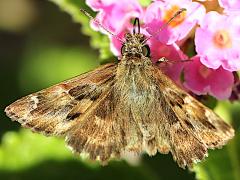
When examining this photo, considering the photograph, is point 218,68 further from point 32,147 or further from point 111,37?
point 32,147

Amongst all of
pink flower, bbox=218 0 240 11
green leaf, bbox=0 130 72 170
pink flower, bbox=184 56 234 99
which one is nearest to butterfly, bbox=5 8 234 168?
pink flower, bbox=184 56 234 99

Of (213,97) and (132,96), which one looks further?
(213,97)

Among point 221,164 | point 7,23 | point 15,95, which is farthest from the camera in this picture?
point 7,23

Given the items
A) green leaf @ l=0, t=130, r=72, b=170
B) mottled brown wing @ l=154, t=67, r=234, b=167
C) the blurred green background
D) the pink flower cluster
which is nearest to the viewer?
mottled brown wing @ l=154, t=67, r=234, b=167

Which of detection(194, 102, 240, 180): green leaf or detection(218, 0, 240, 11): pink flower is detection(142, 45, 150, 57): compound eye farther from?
detection(194, 102, 240, 180): green leaf

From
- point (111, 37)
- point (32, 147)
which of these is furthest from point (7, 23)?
point (111, 37)

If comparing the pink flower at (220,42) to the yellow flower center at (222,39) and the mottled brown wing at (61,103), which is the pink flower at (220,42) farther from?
the mottled brown wing at (61,103)

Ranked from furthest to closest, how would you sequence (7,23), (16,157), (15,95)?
1. (7,23)
2. (15,95)
3. (16,157)

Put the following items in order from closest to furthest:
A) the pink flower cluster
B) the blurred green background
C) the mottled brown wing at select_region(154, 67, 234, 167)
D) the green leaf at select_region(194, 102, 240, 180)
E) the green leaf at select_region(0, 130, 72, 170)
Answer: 1. the mottled brown wing at select_region(154, 67, 234, 167)
2. the pink flower cluster
3. the green leaf at select_region(194, 102, 240, 180)
4. the blurred green background
5. the green leaf at select_region(0, 130, 72, 170)
